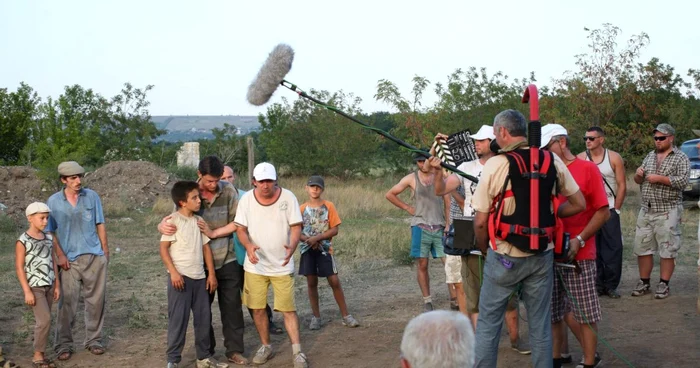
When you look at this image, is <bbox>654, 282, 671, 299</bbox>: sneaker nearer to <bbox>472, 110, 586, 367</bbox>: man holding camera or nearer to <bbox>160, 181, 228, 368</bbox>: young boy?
<bbox>472, 110, 586, 367</bbox>: man holding camera

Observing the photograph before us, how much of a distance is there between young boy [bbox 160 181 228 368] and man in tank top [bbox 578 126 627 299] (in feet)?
13.5

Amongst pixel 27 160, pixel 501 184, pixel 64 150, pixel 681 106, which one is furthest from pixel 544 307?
pixel 27 160

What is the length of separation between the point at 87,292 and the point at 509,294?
4.31m

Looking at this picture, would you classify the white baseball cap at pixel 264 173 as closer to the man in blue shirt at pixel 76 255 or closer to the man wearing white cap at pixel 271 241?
the man wearing white cap at pixel 271 241

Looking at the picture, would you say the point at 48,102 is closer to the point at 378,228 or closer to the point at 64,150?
the point at 64,150

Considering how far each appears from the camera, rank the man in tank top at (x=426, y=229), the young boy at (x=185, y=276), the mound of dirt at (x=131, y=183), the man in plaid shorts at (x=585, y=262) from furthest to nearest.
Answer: the mound of dirt at (x=131, y=183), the man in tank top at (x=426, y=229), the young boy at (x=185, y=276), the man in plaid shorts at (x=585, y=262)

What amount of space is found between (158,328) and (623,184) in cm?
525

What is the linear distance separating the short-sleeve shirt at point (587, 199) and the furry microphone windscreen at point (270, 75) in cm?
241

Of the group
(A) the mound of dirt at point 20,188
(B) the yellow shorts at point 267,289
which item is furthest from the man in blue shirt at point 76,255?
(A) the mound of dirt at point 20,188

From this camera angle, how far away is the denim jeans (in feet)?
17.5

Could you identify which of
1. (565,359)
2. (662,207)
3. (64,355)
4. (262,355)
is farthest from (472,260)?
(64,355)

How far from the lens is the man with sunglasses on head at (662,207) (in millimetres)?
9055

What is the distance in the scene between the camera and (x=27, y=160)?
29.8 meters

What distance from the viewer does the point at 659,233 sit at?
9.17 metres
